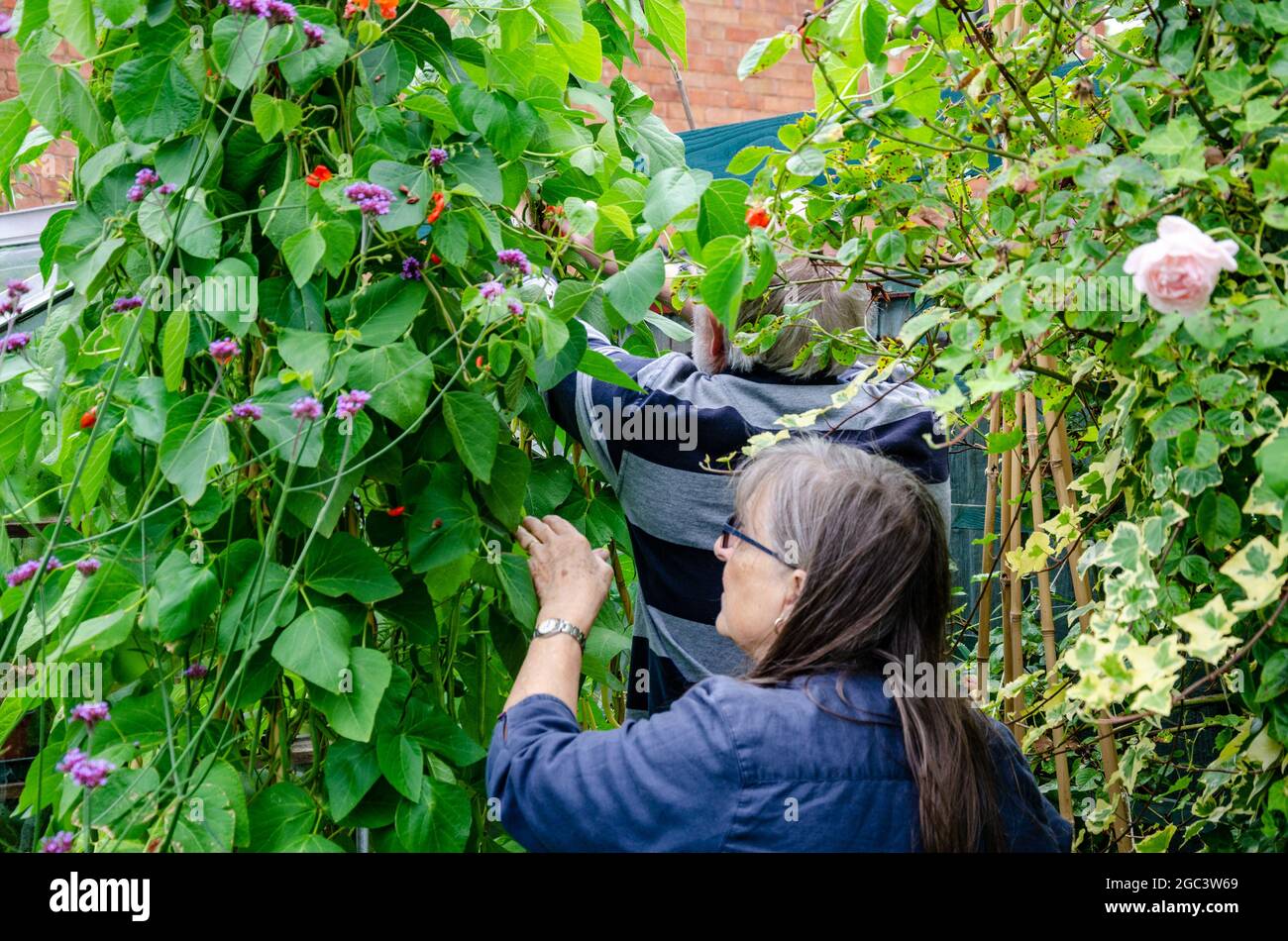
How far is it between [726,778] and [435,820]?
37 centimetres

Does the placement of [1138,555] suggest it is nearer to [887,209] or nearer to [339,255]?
[887,209]

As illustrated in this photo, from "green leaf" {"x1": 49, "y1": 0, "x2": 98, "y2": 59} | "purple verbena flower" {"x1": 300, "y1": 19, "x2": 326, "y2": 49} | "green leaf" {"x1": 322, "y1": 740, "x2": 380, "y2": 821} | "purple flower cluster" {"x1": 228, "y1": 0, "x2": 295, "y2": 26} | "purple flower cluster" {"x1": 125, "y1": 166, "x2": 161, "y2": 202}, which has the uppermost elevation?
"green leaf" {"x1": 49, "y1": 0, "x2": 98, "y2": 59}

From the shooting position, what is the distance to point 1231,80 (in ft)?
3.59

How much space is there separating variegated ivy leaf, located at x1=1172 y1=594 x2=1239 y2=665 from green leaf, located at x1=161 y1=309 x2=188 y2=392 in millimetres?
1057

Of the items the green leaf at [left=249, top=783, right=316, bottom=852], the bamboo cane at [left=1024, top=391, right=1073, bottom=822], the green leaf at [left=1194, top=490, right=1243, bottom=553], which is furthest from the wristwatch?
the bamboo cane at [left=1024, top=391, right=1073, bottom=822]

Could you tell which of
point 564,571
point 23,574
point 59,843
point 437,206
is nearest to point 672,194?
point 437,206

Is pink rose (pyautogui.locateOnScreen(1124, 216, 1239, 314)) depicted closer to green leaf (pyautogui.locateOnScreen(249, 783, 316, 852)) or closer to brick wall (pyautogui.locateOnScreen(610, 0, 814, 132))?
green leaf (pyautogui.locateOnScreen(249, 783, 316, 852))

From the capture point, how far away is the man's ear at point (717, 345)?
5.92ft

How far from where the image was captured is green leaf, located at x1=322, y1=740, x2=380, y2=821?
4.34 ft

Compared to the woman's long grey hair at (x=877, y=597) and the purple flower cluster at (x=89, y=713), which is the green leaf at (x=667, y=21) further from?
the purple flower cluster at (x=89, y=713)

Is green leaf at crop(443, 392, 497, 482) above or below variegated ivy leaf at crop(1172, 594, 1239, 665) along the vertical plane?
above

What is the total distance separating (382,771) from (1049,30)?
125 cm

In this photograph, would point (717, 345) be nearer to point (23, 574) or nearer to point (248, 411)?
point (248, 411)
